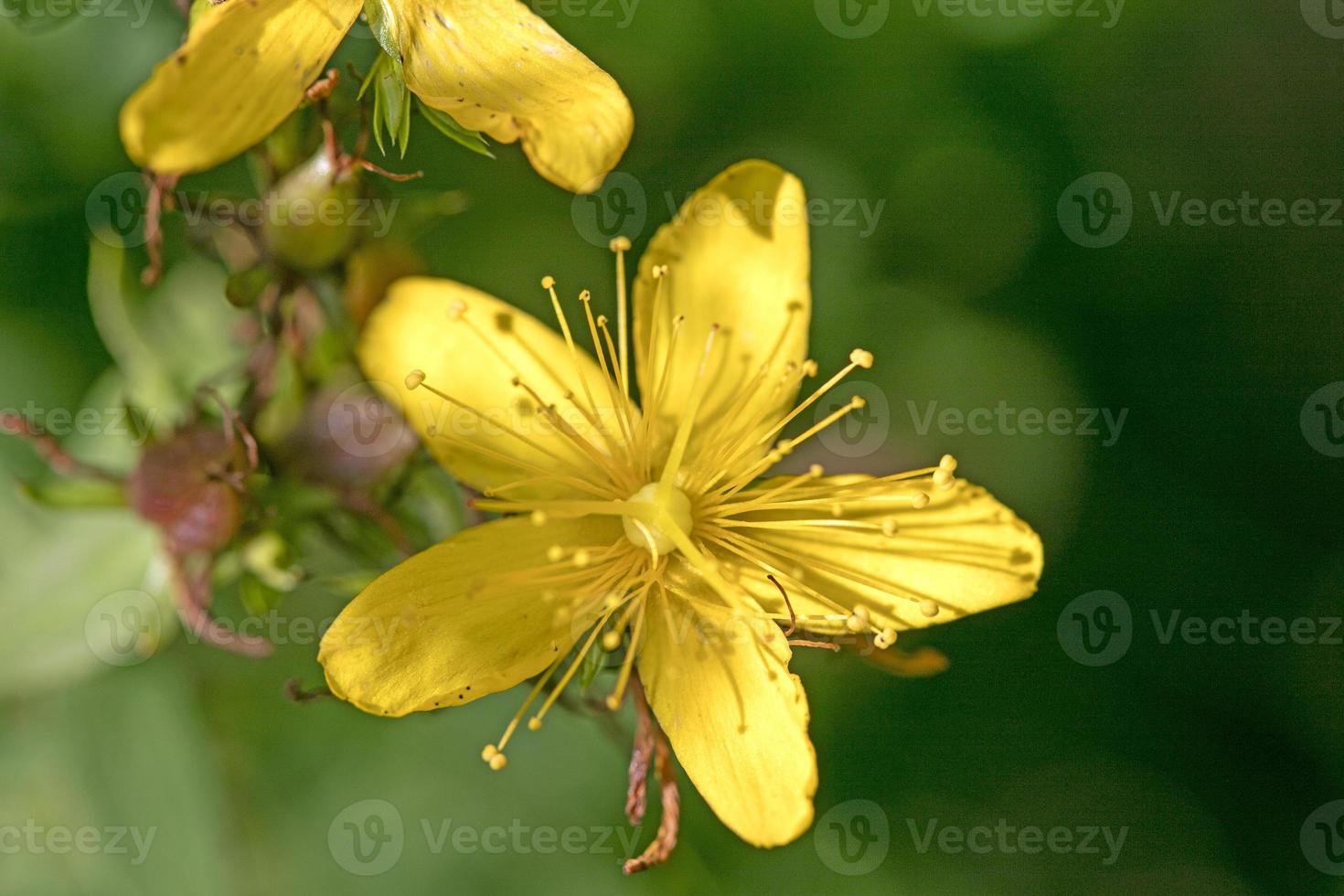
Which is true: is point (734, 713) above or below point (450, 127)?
below

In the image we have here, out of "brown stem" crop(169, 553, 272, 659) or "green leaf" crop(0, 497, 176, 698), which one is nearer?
"brown stem" crop(169, 553, 272, 659)

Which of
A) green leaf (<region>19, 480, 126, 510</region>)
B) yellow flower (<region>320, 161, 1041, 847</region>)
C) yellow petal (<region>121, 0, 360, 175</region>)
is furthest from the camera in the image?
green leaf (<region>19, 480, 126, 510</region>)

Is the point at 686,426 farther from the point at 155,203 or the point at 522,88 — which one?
the point at 155,203

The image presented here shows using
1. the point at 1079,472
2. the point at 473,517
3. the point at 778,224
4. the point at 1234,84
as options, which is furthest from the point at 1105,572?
the point at 473,517

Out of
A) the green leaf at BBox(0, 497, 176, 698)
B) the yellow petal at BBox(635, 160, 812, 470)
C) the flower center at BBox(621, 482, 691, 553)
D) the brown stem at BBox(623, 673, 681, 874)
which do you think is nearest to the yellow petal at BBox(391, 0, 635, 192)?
the yellow petal at BBox(635, 160, 812, 470)

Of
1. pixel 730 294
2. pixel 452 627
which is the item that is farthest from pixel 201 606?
pixel 730 294

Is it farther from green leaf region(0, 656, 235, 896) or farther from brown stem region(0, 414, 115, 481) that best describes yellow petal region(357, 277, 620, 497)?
green leaf region(0, 656, 235, 896)

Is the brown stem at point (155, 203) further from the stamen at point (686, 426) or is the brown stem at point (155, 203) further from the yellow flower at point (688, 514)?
the stamen at point (686, 426)

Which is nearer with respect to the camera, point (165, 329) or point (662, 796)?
point (662, 796)
